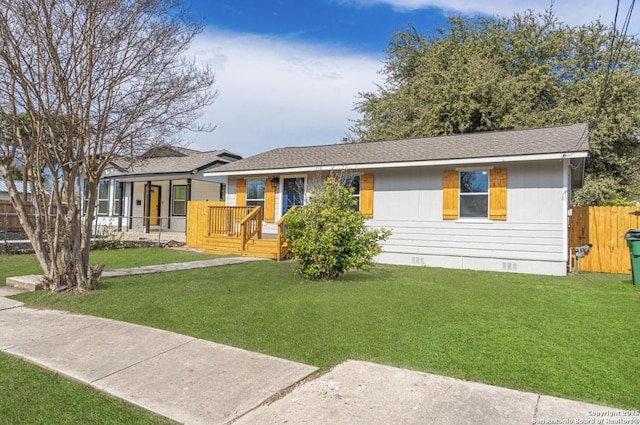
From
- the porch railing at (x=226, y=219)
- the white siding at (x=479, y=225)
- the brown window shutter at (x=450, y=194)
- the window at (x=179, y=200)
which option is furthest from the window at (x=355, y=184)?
the window at (x=179, y=200)

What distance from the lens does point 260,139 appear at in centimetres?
2261

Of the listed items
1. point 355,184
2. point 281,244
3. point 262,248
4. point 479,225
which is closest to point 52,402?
point 281,244

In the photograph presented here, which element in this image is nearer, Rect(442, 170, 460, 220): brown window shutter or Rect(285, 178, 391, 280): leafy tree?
Rect(285, 178, 391, 280): leafy tree

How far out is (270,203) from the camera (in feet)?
45.7

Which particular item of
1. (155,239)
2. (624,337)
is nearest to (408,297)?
(624,337)

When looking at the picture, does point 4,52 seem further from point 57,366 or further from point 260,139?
point 260,139

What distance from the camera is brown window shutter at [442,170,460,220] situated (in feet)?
35.9

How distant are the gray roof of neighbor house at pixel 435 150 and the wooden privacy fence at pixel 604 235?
2.19 m

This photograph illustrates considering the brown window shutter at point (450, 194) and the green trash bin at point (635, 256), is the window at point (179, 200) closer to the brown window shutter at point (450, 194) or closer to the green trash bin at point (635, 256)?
the brown window shutter at point (450, 194)

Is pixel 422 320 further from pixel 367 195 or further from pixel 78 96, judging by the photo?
pixel 367 195

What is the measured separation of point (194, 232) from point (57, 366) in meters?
11.8

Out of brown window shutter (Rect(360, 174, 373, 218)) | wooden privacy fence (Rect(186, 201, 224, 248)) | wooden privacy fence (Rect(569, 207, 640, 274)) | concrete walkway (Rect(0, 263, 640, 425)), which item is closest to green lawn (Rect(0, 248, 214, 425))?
concrete walkway (Rect(0, 263, 640, 425))

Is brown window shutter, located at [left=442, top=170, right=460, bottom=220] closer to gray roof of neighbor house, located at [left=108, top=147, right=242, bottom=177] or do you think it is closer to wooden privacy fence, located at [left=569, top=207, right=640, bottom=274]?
wooden privacy fence, located at [left=569, top=207, right=640, bottom=274]

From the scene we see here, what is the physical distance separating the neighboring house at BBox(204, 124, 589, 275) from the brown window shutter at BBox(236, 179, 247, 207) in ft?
5.25
